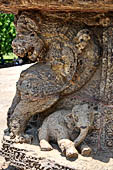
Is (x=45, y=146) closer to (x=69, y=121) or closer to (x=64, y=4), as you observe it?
(x=69, y=121)

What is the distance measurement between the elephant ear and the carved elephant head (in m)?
0.06

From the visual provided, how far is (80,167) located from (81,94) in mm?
830

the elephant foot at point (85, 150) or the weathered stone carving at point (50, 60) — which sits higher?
the weathered stone carving at point (50, 60)

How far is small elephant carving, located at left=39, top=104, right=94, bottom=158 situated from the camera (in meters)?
2.38

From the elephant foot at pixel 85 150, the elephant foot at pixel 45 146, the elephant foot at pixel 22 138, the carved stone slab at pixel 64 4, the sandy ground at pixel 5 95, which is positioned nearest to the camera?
the carved stone slab at pixel 64 4

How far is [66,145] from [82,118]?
0.31 metres

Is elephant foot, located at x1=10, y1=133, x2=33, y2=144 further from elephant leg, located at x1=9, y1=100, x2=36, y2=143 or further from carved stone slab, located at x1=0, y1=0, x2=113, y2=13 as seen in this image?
carved stone slab, located at x1=0, y1=0, x2=113, y2=13

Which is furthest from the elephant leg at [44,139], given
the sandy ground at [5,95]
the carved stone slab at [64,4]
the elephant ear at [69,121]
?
the carved stone slab at [64,4]

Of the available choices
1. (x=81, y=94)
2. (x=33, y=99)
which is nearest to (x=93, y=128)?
(x=81, y=94)

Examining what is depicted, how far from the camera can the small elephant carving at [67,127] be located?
2377 millimetres

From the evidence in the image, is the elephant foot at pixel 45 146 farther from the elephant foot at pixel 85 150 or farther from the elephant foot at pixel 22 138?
the elephant foot at pixel 85 150

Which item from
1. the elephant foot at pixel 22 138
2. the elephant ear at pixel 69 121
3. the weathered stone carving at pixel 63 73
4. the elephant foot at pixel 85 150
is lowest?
the elephant foot at pixel 85 150

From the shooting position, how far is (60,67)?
267 centimetres

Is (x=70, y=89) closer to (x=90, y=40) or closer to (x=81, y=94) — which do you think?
(x=81, y=94)
